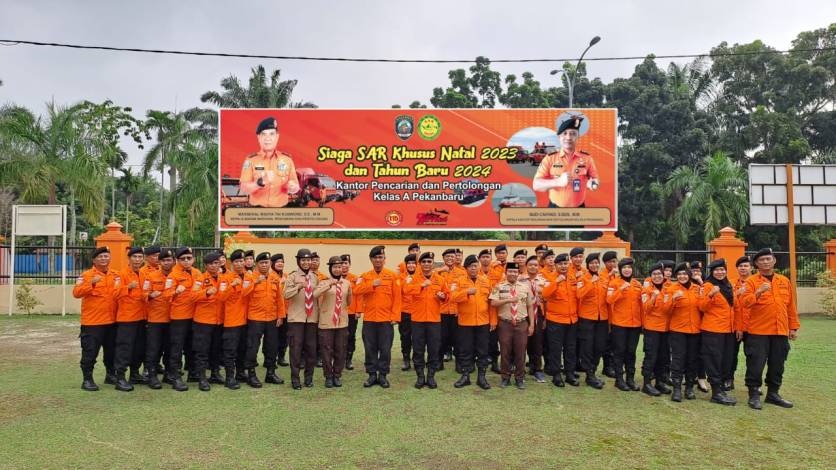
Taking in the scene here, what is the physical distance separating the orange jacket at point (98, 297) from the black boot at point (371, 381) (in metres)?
2.93

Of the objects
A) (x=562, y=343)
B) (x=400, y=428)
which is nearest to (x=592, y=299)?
(x=562, y=343)

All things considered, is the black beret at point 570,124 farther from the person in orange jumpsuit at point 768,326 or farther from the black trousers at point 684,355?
the black trousers at point 684,355

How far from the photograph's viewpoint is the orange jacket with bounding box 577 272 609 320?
6609 mm

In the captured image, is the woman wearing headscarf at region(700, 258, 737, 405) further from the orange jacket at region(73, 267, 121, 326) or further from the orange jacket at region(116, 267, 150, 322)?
the orange jacket at region(73, 267, 121, 326)

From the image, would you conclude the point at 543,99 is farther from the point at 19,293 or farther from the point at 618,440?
the point at 618,440

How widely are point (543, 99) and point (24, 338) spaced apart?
86.3 ft

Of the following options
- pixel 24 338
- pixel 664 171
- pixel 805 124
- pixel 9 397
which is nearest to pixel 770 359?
pixel 9 397

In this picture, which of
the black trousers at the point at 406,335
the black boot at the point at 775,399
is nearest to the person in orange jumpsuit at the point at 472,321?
the black trousers at the point at 406,335

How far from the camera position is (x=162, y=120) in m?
26.8

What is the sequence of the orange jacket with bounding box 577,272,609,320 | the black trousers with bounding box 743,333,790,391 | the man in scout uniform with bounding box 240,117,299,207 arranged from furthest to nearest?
1. the man in scout uniform with bounding box 240,117,299,207
2. the orange jacket with bounding box 577,272,609,320
3. the black trousers with bounding box 743,333,790,391

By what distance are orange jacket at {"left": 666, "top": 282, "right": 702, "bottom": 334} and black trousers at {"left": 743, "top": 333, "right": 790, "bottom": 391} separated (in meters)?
0.57

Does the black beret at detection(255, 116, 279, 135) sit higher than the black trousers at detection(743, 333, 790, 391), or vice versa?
the black beret at detection(255, 116, 279, 135)

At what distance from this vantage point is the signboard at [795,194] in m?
10.9

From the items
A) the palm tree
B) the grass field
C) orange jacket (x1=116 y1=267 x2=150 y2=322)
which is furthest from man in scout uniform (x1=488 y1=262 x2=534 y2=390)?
the palm tree
